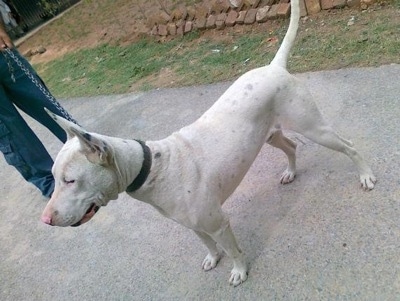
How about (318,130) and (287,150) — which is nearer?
(318,130)

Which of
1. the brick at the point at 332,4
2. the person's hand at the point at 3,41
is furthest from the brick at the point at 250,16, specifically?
the person's hand at the point at 3,41

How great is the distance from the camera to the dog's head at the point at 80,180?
214cm

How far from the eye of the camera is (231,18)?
20.6ft

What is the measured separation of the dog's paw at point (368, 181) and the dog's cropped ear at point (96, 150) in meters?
1.85

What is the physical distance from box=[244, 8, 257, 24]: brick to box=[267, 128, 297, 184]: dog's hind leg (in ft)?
10.8

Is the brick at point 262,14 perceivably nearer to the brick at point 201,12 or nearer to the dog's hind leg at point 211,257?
the brick at point 201,12

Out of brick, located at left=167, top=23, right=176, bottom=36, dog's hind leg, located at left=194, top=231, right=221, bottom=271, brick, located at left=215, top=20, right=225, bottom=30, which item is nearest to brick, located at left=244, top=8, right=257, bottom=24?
brick, located at left=215, top=20, right=225, bottom=30

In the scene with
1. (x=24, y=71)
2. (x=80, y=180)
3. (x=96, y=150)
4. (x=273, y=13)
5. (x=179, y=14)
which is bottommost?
(x=273, y=13)

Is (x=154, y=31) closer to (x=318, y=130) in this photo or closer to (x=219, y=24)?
(x=219, y=24)

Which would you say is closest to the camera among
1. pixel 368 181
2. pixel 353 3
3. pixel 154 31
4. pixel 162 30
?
pixel 368 181

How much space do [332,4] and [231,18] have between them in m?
1.55

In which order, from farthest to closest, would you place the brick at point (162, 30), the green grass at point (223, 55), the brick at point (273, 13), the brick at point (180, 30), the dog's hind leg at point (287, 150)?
the brick at point (162, 30), the brick at point (180, 30), the brick at point (273, 13), the green grass at point (223, 55), the dog's hind leg at point (287, 150)

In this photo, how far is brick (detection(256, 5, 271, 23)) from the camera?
5895 millimetres

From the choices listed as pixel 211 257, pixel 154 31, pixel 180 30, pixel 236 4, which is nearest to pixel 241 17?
pixel 236 4
